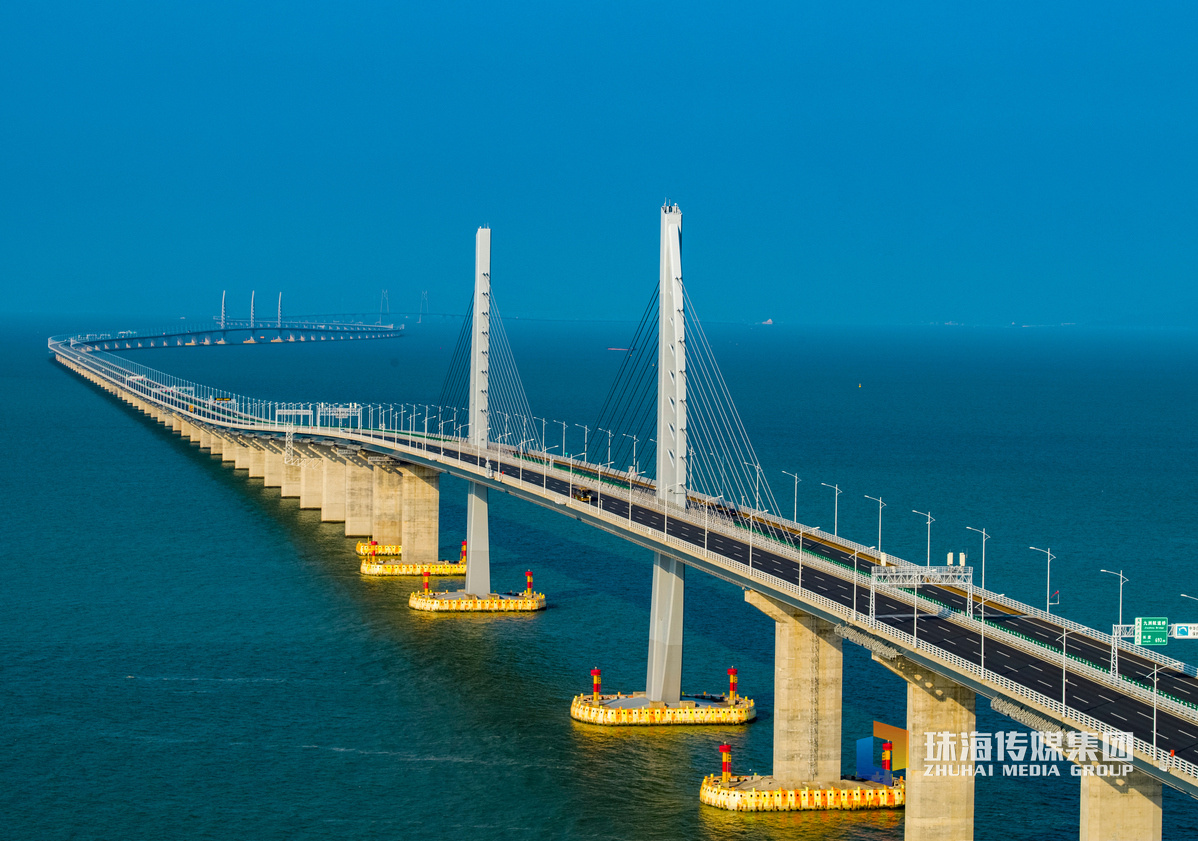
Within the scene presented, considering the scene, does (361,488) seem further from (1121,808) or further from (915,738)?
(1121,808)

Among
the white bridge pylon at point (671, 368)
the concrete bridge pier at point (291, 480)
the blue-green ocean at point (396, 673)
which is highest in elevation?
the white bridge pylon at point (671, 368)

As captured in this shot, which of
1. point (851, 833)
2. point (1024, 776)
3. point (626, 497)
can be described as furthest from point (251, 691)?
point (1024, 776)

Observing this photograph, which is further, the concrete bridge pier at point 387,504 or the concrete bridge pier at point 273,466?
the concrete bridge pier at point 273,466

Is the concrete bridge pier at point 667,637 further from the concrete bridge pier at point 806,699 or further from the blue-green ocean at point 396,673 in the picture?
the concrete bridge pier at point 806,699

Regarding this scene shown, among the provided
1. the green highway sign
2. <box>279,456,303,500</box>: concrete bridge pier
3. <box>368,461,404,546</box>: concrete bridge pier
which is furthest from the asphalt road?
<box>279,456,303,500</box>: concrete bridge pier

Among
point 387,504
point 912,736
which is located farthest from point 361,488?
point 912,736

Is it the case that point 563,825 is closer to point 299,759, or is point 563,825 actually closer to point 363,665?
point 299,759

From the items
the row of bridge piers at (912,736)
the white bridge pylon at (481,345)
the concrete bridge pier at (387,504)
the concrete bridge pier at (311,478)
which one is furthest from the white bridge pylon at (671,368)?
the concrete bridge pier at (311,478)

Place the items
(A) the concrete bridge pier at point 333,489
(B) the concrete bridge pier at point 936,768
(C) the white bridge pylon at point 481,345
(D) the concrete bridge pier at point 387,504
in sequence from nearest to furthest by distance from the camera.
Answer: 1. (B) the concrete bridge pier at point 936,768
2. (C) the white bridge pylon at point 481,345
3. (D) the concrete bridge pier at point 387,504
4. (A) the concrete bridge pier at point 333,489
